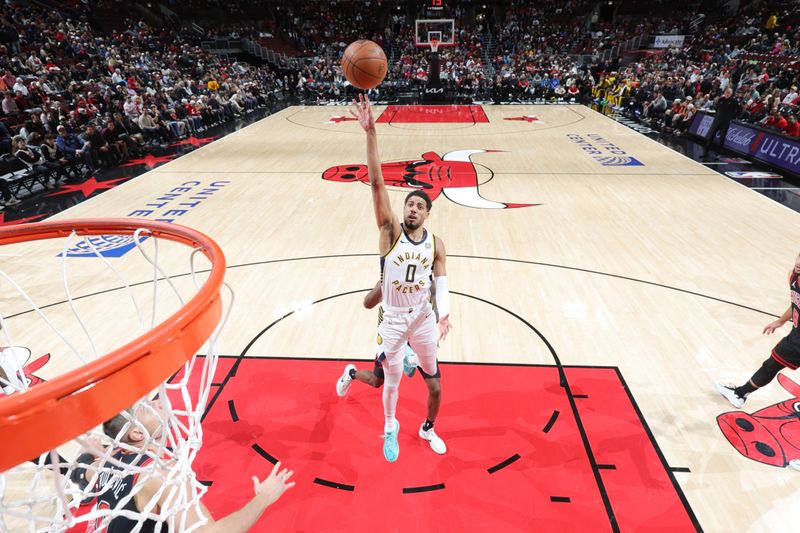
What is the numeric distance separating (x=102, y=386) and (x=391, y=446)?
2.24 meters

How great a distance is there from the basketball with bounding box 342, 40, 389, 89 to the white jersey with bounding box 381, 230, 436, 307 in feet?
7.38

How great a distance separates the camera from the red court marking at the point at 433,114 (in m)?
15.8

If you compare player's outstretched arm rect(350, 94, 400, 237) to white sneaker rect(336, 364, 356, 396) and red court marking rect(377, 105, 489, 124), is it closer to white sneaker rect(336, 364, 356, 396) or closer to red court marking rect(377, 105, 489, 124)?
white sneaker rect(336, 364, 356, 396)

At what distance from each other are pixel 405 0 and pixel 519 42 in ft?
29.3

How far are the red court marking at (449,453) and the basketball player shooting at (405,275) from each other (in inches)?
26.8

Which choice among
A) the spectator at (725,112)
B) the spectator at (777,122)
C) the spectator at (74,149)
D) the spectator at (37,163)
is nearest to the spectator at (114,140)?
the spectator at (74,149)

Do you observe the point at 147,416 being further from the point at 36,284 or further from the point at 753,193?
the point at 753,193

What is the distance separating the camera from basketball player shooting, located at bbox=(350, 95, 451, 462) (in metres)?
2.75

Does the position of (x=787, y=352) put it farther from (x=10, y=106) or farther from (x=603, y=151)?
(x=10, y=106)

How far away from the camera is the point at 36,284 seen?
18.2 feet

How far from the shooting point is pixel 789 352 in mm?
3213

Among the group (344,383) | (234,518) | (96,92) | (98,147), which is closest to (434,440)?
(344,383)

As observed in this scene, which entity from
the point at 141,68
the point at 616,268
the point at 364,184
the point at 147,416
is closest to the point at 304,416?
the point at 147,416


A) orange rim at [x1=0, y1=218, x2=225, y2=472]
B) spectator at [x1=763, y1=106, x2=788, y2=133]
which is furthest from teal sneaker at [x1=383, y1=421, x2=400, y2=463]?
spectator at [x1=763, y1=106, x2=788, y2=133]
